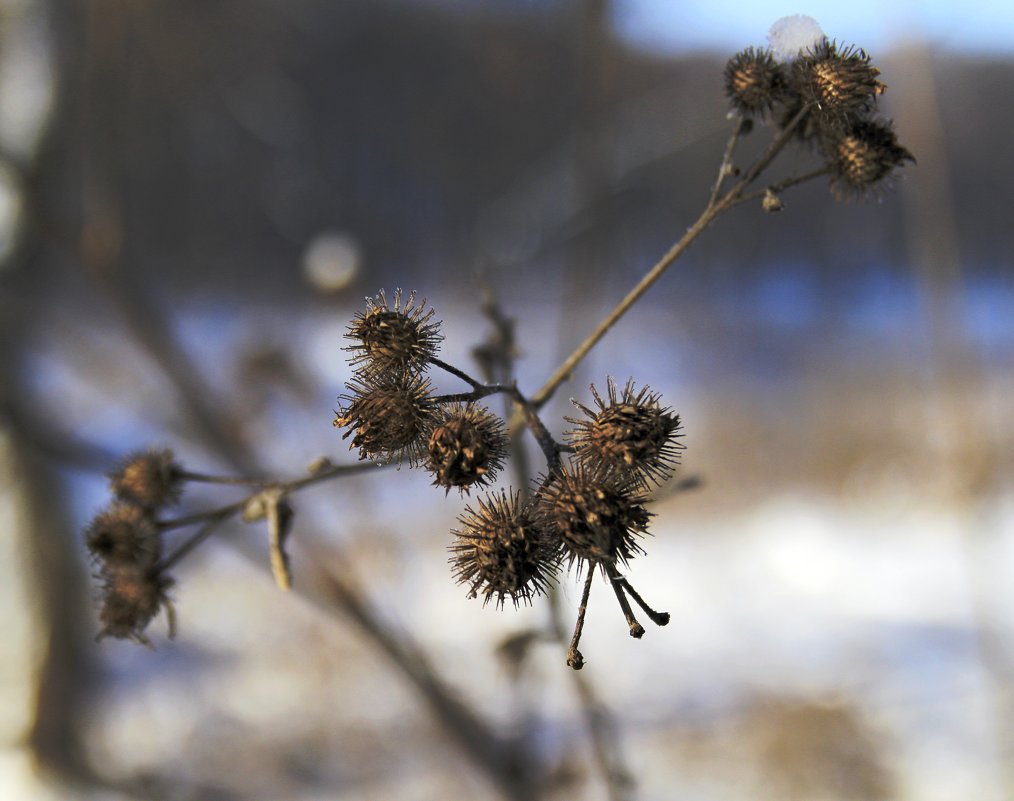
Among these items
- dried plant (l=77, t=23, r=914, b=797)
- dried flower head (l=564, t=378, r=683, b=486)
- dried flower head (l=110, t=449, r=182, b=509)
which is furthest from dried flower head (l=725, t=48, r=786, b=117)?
dried flower head (l=110, t=449, r=182, b=509)

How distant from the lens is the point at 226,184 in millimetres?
2646

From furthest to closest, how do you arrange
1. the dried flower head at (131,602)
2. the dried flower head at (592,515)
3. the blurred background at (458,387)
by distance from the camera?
the blurred background at (458,387), the dried flower head at (131,602), the dried flower head at (592,515)

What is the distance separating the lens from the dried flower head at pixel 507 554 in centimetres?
41

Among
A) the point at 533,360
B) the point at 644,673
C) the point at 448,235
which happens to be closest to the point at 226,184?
the point at 448,235

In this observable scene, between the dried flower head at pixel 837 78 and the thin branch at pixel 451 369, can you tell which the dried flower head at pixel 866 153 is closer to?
the dried flower head at pixel 837 78

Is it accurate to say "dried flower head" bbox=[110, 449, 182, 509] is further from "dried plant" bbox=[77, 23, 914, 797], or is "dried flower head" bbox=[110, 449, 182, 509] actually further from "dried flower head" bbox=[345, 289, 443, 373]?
"dried flower head" bbox=[345, 289, 443, 373]

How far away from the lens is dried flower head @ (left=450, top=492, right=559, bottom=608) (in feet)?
1.36

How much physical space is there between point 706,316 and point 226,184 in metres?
1.65

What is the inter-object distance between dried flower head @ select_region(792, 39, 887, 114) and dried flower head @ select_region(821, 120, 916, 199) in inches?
0.7

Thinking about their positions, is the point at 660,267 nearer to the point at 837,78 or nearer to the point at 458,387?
the point at 837,78

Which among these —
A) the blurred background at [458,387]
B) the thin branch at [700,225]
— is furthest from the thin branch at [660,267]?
the blurred background at [458,387]

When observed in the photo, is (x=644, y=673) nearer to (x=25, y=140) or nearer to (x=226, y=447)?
A: (x=226, y=447)

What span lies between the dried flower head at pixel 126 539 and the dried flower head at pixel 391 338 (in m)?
0.24

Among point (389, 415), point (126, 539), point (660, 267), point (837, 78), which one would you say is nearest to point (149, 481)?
point (126, 539)
